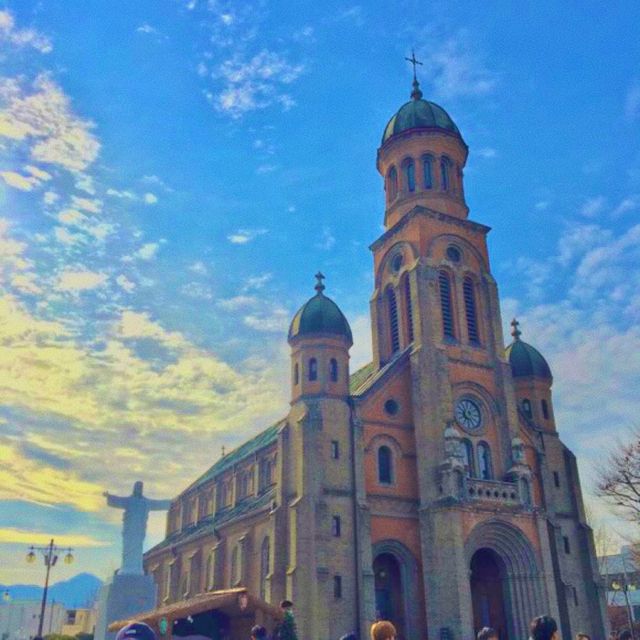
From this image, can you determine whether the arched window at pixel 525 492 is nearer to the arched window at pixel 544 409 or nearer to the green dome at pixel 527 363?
the arched window at pixel 544 409

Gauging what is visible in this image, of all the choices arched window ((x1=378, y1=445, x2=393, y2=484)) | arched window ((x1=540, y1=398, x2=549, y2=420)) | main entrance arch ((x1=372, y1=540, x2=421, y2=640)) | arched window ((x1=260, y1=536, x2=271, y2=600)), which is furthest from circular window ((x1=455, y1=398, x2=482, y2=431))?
arched window ((x1=260, y1=536, x2=271, y2=600))

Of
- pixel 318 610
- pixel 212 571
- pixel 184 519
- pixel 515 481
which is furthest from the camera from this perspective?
pixel 184 519

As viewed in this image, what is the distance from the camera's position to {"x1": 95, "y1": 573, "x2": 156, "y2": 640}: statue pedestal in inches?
1676

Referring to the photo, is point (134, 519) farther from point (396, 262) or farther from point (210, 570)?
point (396, 262)

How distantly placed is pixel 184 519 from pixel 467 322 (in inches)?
1398

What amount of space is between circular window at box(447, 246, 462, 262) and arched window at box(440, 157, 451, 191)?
449 cm

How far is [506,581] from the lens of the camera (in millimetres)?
35625

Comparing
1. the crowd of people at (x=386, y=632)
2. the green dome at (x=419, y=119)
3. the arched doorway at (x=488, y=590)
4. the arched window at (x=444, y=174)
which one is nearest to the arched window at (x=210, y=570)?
the arched doorway at (x=488, y=590)

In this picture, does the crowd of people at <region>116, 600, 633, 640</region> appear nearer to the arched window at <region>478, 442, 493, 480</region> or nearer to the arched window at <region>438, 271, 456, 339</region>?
the arched window at <region>478, 442, 493, 480</region>

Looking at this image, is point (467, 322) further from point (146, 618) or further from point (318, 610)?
point (146, 618)

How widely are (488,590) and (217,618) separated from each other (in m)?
19.1

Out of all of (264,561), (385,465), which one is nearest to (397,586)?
(385,465)

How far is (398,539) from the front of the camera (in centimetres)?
3506

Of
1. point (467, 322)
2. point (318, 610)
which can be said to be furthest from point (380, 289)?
point (318, 610)
